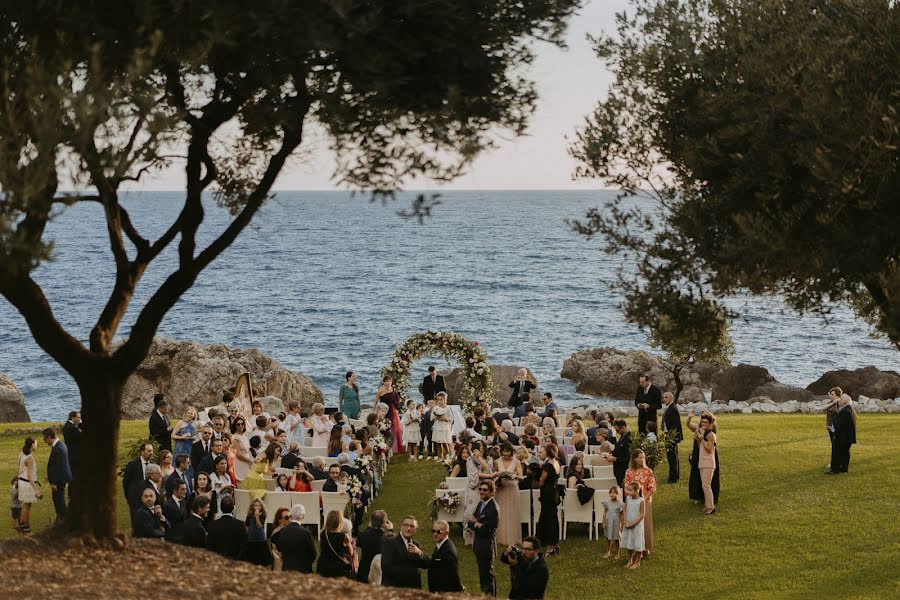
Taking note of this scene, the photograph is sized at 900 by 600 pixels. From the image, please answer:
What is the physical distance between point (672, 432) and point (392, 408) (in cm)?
693

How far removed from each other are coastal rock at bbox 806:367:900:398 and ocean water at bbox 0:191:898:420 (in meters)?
7.67

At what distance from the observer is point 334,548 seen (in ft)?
43.4

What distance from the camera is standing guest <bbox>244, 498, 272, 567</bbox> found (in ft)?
44.5

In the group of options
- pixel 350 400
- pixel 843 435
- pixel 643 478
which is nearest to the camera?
pixel 643 478

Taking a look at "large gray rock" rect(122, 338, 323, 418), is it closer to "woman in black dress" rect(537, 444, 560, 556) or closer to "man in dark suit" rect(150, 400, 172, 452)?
"man in dark suit" rect(150, 400, 172, 452)

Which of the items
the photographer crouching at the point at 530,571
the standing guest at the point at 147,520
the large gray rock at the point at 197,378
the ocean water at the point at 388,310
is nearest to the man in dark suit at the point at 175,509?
the standing guest at the point at 147,520

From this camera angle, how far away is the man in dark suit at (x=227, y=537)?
533 inches

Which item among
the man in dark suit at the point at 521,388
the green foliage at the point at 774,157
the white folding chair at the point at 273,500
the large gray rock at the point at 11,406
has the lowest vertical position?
the large gray rock at the point at 11,406

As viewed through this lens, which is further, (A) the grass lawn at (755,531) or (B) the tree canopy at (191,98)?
(A) the grass lawn at (755,531)

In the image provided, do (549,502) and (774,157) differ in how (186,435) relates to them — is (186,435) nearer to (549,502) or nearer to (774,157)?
(549,502)

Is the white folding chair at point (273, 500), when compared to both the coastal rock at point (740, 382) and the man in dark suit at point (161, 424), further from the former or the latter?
the coastal rock at point (740, 382)

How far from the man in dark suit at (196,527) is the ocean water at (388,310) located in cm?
2598

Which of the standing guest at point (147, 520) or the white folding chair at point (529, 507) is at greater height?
the standing guest at point (147, 520)

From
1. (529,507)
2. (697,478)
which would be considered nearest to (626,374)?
(697,478)
